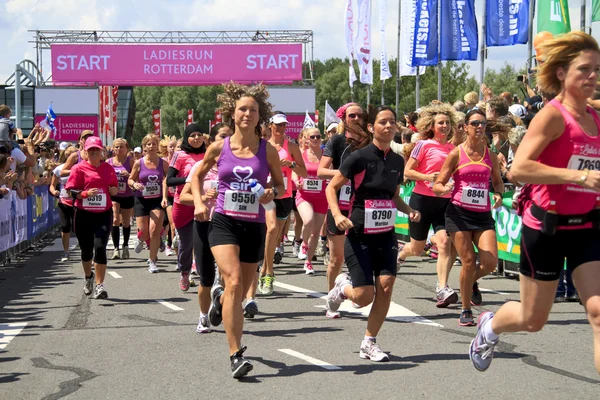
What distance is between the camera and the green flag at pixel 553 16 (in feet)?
65.7

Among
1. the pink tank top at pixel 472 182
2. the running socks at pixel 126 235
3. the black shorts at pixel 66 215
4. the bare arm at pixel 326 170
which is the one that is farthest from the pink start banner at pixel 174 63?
the pink tank top at pixel 472 182

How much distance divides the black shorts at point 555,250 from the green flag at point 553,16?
15.3 meters

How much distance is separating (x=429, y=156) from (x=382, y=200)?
354 cm

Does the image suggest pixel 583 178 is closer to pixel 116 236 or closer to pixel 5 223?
pixel 5 223

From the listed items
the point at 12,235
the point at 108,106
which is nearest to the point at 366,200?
the point at 12,235

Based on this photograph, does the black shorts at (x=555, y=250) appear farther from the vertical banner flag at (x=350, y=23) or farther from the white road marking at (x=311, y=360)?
the vertical banner flag at (x=350, y=23)

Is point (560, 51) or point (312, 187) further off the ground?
point (560, 51)

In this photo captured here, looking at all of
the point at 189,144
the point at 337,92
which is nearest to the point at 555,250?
the point at 189,144

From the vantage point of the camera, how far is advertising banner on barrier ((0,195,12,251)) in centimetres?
1573

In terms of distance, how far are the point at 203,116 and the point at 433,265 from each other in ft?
357

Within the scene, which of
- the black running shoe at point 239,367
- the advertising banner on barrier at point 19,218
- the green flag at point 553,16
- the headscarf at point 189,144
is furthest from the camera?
the green flag at point 553,16

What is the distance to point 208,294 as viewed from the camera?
8.92 m

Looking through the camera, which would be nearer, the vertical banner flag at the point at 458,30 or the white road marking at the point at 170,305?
the white road marking at the point at 170,305

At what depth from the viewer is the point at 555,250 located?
542 cm
